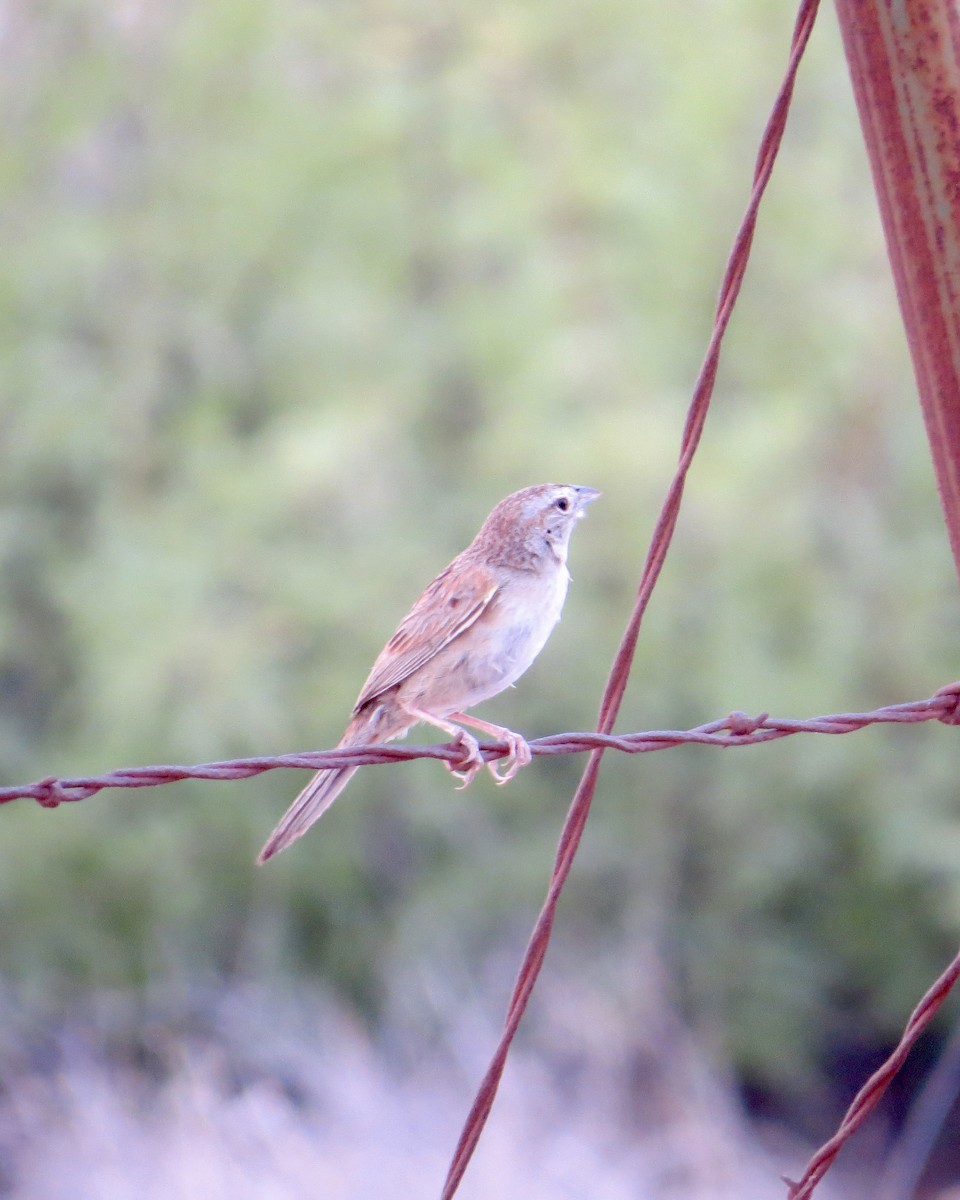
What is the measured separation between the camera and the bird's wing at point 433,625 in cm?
424

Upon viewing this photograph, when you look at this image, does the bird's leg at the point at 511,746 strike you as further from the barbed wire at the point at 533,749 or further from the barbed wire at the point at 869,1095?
the barbed wire at the point at 869,1095

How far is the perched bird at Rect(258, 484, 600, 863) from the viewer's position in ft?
13.9

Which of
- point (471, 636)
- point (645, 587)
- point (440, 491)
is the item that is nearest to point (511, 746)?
point (645, 587)

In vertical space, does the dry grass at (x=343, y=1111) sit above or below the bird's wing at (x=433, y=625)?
below

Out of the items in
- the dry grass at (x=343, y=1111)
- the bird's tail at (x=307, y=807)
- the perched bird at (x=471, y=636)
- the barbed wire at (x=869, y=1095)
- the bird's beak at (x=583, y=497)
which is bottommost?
the dry grass at (x=343, y=1111)

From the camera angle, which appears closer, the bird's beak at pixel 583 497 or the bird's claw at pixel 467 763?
the bird's claw at pixel 467 763

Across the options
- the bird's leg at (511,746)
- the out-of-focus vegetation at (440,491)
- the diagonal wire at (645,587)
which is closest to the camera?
the diagonal wire at (645,587)

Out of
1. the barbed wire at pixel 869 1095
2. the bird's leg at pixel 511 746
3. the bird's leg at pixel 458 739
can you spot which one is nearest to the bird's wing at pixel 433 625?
the bird's leg at pixel 458 739

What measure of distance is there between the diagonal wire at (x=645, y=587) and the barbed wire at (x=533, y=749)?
0.07 meters

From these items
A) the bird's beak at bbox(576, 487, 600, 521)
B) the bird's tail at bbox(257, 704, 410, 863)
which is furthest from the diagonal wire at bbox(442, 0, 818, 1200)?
the bird's beak at bbox(576, 487, 600, 521)

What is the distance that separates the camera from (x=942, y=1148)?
350 inches

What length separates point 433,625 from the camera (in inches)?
168

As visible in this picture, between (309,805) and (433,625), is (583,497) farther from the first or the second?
(309,805)

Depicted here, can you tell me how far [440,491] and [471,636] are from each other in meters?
4.34
